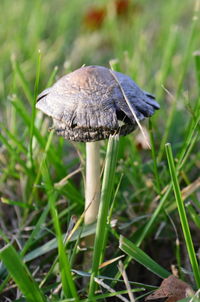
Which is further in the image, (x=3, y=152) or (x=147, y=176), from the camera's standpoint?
(x=3, y=152)

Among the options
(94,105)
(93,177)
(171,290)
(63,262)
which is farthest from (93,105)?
(171,290)

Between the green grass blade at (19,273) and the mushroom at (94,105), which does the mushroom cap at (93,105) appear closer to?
the mushroom at (94,105)

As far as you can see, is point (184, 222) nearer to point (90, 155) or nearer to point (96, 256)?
point (96, 256)

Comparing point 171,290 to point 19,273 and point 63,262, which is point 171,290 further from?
point 19,273

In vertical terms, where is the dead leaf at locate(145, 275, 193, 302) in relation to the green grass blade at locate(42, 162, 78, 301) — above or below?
below

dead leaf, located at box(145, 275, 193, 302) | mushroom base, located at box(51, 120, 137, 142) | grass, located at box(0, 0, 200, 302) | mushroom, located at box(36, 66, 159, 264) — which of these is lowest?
dead leaf, located at box(145, 275, 193, 302)

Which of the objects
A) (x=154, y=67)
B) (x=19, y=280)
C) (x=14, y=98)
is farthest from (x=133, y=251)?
(x=154, y=67)

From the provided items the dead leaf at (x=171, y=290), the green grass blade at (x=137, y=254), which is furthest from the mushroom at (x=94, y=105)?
the dead leaf at (x=171, y=290)

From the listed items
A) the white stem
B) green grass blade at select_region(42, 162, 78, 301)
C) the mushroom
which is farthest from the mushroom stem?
green grass blade at select_region(42, 162, 78, 301)

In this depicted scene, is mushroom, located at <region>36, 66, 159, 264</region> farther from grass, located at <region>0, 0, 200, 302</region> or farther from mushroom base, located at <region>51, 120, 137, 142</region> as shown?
grass, located at <region>0, 0, 200, 302</region>
